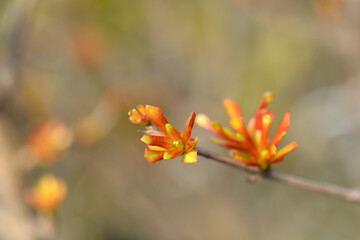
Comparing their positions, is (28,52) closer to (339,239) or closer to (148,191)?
(148,191)

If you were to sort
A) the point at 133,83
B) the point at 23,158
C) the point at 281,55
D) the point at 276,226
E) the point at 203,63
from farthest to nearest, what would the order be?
the point at 281,55, the point at 276,226, the point at 203,63, the point at 133,83, the point at 23,158

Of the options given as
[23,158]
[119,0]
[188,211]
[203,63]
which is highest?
[119,0]

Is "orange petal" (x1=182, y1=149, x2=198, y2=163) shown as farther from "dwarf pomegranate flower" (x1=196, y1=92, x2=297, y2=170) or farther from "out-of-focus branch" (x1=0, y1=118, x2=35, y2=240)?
"out-of-focus branch" (x1=0, y1=118, x2=35, y2=240)

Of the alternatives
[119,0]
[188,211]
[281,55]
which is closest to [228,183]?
[188,211]

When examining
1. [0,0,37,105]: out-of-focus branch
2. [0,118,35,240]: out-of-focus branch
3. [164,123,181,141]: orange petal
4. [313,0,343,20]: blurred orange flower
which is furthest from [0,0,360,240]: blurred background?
[164,123,181,141]: orange petal

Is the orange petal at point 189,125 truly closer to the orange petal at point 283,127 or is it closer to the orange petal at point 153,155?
the orange petal at point 153,155

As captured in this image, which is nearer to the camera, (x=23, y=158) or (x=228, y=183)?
(x=23, y=158)

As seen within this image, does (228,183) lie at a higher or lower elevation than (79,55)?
lower
